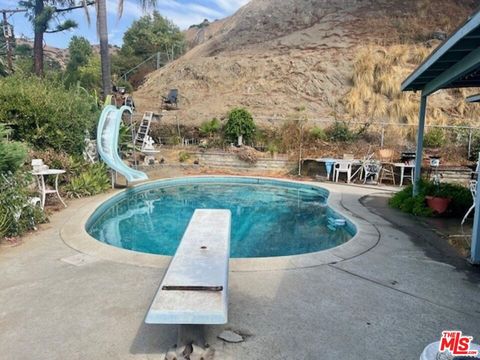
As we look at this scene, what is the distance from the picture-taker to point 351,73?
1984 cm

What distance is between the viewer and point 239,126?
13.8 meters

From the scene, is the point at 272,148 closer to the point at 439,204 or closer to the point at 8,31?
the point at 439,204

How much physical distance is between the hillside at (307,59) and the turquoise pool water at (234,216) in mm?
6201

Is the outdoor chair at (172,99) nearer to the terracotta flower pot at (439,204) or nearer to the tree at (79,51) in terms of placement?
the terracotta flower pot at (439,204)

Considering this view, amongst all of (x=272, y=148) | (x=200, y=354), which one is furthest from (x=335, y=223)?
(x=272, y=148)

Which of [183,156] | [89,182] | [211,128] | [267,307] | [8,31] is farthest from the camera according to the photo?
[8,31]

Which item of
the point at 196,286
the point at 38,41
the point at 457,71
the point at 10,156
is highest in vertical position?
the point at 38,41

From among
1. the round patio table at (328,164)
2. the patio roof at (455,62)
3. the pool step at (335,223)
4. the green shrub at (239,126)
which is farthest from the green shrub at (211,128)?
the patio roof at (455,62)

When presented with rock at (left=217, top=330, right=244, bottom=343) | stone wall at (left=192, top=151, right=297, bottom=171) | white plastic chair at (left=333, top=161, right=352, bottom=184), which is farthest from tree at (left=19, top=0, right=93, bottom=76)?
rock at (left=217, top=330, right=244, bottom=343)

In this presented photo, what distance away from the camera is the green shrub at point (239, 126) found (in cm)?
1385

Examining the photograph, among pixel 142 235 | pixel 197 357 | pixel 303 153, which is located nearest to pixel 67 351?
pixel 197 357

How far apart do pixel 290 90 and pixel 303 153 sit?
25.9 feet

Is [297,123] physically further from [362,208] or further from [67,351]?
[67,351]

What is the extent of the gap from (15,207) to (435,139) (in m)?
13.4
